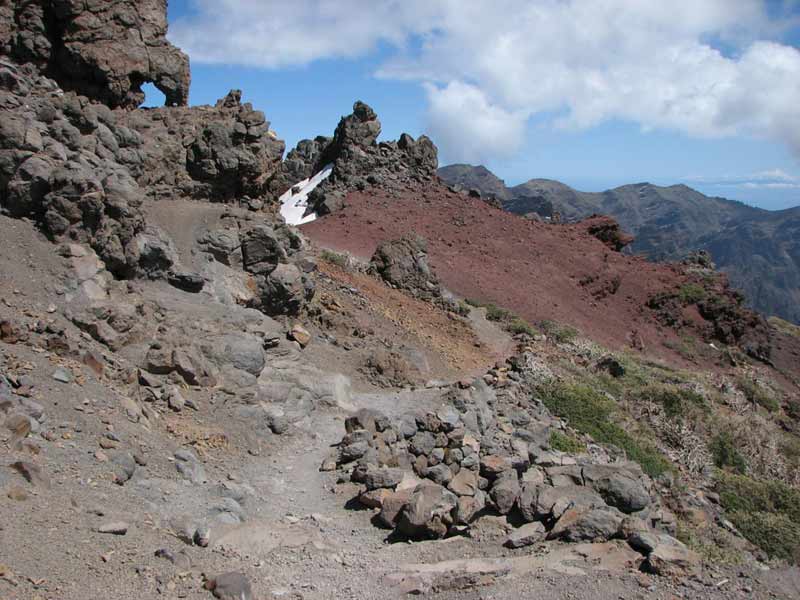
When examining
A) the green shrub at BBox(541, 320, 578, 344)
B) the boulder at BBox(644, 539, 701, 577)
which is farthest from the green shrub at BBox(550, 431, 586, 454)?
the green shrub at BBox(541, 320, 578, 344)

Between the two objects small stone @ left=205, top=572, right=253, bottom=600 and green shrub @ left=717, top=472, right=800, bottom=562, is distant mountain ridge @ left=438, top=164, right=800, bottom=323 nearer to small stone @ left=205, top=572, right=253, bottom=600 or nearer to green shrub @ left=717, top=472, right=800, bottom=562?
green shrub @ left=717, top=472, right=800, bottom=562

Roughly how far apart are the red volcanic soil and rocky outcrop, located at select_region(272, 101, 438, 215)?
90 centimetres

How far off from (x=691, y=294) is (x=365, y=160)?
17693 millimetres

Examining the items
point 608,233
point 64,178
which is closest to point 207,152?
point 64,178

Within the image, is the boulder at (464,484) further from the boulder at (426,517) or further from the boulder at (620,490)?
the boulder at (620,490)

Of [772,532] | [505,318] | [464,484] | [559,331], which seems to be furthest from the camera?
[559,331]

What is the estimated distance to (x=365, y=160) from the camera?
1391 inches

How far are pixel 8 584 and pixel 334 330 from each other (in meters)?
10.2

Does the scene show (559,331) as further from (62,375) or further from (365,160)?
(62,375)

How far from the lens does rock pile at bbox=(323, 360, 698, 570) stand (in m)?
6.57

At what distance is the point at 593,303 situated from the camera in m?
29.4

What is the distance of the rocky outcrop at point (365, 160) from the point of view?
34719 millimetres

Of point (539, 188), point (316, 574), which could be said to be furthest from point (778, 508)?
point (539, 188)

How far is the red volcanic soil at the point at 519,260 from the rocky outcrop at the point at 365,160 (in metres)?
0.90
